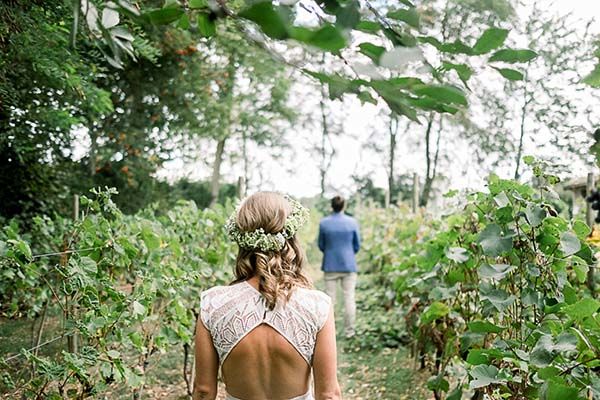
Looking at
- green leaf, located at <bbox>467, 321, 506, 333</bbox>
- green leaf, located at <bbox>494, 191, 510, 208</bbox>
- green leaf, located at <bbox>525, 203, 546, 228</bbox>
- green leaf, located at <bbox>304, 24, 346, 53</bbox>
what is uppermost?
green leaf, located at <bbox>304, 24, 346, 53</bbox>

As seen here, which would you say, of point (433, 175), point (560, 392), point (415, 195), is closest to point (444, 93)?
point (560, 392)

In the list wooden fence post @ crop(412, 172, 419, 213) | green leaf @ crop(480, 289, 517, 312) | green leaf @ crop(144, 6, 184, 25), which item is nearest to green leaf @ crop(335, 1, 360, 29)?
green leaf @ crop(144, 6, 184, 25)

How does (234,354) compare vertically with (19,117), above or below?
below

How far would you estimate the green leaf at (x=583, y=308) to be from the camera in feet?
5.88

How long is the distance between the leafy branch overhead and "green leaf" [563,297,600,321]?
119cm

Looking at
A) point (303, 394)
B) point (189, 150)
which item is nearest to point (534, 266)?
point (303, 394)

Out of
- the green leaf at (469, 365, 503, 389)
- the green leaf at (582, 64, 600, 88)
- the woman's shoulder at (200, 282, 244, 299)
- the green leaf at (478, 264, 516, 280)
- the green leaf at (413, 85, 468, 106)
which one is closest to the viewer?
the green leaf at (413, 85, 468, 106)

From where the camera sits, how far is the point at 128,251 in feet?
10.3

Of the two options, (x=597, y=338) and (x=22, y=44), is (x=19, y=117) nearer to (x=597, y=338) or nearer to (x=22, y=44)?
(x=22, y=44)

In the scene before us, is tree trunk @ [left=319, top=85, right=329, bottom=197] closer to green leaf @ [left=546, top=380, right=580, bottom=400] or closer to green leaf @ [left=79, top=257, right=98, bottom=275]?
green leaf @ [left=79, top=257, right=98, bottom=275]

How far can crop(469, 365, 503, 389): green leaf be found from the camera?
2.14 metres

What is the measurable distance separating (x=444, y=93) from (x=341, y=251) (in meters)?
6.70

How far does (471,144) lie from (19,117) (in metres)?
19.0

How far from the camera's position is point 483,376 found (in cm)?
217
